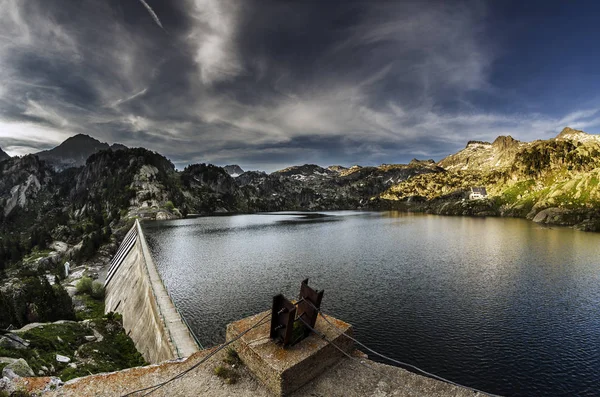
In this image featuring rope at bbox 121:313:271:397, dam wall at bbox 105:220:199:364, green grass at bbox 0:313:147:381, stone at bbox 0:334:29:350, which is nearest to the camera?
rope at bbox 121:313:271:397

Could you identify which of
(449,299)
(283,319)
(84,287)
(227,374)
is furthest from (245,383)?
(84,287)

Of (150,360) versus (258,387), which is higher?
(258,387)

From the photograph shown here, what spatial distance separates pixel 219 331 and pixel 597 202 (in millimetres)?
209068

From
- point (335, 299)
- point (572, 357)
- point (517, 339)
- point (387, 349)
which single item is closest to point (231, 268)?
point (335, 299)

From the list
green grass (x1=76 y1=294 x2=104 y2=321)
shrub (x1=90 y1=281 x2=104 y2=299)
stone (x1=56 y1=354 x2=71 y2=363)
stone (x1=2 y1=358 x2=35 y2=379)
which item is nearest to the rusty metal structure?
stone (x1=2 y1=358 x2=35 y2=379)

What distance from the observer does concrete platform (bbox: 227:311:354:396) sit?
8203 mm

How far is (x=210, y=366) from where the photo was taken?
32.6ft

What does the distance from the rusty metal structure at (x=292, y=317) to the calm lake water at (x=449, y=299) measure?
23.0 m

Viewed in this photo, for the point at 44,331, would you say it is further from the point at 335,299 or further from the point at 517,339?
the point at 517,339

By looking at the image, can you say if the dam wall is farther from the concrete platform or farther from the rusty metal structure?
the rusty metal structure

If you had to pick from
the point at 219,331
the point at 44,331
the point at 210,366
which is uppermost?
the point at 210,366

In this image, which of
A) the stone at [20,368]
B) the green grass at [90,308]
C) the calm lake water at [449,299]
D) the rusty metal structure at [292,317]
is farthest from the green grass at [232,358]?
the green grass at [90,308]

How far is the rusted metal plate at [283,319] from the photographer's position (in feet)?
28.7

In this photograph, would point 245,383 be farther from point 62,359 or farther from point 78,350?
point 78,350
